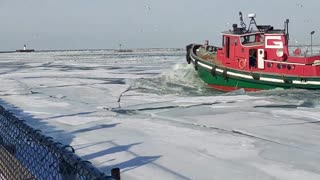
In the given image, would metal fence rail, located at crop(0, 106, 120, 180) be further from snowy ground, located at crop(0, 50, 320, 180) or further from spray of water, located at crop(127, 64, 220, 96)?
spray of water, located at crop(127, 64, 220, 96)

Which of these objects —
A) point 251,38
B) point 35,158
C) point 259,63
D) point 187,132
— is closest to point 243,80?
point 259,63

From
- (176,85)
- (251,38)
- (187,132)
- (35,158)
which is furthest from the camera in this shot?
(176,85)

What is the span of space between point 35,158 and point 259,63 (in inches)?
607

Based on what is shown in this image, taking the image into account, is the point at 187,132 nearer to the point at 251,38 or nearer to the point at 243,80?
the point at 243,80

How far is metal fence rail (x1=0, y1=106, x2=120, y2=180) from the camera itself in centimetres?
284

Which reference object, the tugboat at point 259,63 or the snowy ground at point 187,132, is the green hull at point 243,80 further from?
the snowy ground at point 187,132

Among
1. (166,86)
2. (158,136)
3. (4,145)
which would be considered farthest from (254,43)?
(4,145)

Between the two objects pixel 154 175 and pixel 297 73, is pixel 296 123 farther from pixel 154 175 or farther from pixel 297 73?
pixel 297 73

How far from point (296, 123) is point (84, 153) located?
4.93 m

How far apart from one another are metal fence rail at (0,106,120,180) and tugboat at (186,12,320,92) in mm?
14067

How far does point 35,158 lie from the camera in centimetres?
542

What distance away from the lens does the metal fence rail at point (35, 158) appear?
284 centimetres

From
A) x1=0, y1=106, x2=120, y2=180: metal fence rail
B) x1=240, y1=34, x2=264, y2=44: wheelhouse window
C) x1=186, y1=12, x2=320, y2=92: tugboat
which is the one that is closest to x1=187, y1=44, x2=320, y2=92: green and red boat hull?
x1=186, y1=12, x2=320, y2=92: tugboat

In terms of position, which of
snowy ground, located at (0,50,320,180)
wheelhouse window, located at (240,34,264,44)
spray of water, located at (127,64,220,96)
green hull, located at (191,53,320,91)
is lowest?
spray of water, located at (127,64,220,96)
